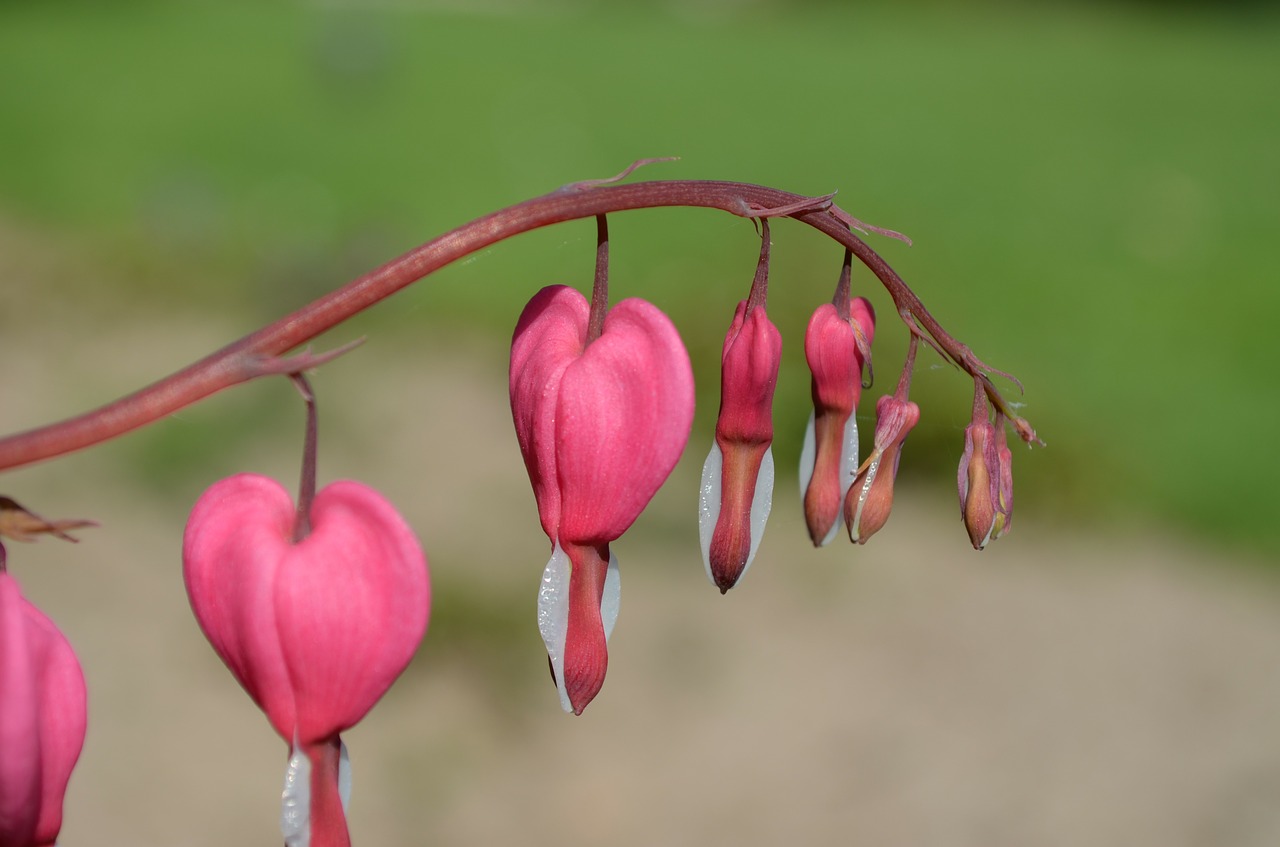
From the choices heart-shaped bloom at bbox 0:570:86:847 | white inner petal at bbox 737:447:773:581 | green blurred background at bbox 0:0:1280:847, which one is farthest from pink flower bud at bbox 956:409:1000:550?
Result: green blurred background at bbox 0:0:1280:847

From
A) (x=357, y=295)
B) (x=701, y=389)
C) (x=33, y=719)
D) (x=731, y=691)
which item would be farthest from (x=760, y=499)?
(x=701, y=389)

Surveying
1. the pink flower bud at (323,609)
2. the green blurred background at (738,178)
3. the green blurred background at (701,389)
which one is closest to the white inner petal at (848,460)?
the pink flower bud at (323,609)

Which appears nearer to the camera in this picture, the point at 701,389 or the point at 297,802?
the point at 297,802

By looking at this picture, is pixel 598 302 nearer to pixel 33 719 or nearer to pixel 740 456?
pixel 740 456

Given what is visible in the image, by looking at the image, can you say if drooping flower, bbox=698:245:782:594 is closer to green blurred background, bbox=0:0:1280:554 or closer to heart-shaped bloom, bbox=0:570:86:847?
heart-shaped bloom, bbox=0:570:86:847

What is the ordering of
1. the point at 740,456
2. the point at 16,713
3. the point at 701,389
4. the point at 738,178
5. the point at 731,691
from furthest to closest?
the point at 738,178 → the point at 701,389 → the point at 731,691 → the point at 740,456 → the point at 16,713

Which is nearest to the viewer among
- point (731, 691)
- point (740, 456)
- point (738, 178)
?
point (740, 456)

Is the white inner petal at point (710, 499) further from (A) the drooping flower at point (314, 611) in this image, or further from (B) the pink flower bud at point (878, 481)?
(A) the drooping flower at point (314, 611)
